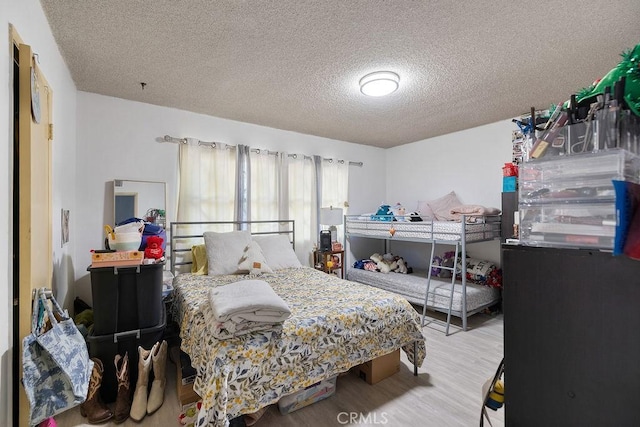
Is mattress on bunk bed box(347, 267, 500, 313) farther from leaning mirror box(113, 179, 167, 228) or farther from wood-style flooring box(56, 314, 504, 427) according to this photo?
leaning mirror box(113, 179, 167, 228)

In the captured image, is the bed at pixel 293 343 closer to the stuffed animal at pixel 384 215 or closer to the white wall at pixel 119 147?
the white wall at pixel 119 147

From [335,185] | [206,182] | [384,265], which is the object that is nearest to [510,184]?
[384,265]

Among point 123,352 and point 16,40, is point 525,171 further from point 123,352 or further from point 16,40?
point 123,352

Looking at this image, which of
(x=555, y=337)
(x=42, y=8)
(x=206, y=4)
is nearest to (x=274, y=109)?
(x=206, y=4)

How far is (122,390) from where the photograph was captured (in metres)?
1.94

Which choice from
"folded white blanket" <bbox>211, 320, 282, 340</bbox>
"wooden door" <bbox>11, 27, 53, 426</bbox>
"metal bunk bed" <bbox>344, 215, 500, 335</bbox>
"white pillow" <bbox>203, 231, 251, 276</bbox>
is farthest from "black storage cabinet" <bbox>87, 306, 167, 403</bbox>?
"metal bunk bed" <bbox>344, 215, 500, 335</bbox>

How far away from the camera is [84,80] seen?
2682 mm

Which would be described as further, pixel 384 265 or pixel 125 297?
pixel 384 265

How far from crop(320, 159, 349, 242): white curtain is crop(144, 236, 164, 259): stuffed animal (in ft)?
8.88

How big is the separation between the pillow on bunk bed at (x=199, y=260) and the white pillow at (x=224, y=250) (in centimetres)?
12

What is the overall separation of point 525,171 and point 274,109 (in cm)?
304

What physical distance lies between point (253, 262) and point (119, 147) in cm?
191

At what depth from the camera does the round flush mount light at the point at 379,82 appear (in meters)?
2.53

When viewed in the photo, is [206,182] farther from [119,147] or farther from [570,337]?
[570,337]
